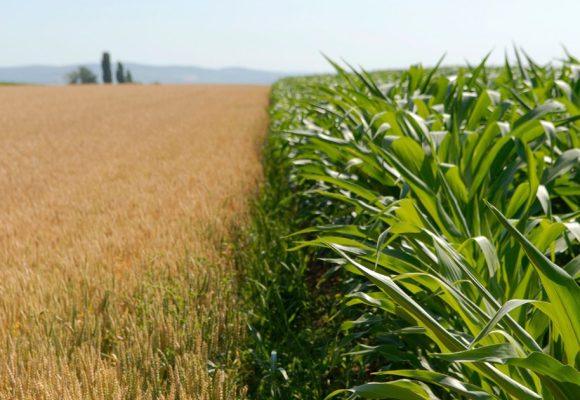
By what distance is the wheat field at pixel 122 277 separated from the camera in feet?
5.60

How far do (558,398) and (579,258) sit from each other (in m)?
0.32

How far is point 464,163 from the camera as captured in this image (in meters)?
2.00

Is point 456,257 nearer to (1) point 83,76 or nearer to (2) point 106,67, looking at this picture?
(2) point 106,67

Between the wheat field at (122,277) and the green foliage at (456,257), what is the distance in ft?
0.99

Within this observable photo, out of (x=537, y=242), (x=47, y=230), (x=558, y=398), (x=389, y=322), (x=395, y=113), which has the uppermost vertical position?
(x=395, y=113)

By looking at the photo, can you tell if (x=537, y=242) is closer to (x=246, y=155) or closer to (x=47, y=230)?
(x=47, y=230)

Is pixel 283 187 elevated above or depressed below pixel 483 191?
below

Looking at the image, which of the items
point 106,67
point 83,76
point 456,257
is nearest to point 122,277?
point 456,257

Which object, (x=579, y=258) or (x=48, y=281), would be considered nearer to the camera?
(x=579, y=258)

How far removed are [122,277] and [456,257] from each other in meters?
1.90

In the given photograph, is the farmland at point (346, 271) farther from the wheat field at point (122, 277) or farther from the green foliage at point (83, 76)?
the green foliage at point (83, 76)

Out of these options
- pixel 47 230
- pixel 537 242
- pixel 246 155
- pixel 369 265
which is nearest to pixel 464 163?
pixel 369 265

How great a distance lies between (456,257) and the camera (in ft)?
3.89

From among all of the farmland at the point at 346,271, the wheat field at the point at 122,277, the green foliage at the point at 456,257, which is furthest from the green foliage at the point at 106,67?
the green foliage at the point at 456,257
